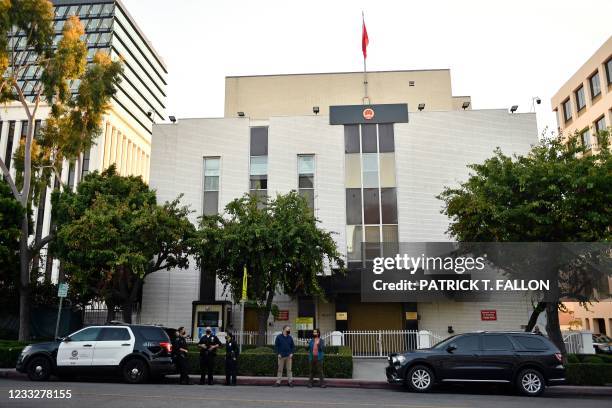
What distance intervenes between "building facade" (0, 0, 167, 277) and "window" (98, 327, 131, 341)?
46.1m

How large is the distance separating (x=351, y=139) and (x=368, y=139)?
0.87 m

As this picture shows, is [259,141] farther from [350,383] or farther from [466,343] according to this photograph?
[466,343]

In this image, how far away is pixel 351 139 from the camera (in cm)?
2569

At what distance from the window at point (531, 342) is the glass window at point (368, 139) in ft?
45.0

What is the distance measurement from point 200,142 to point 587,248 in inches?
→ 729

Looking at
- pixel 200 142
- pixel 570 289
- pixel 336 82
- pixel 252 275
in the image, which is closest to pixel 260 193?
pixel 200 142

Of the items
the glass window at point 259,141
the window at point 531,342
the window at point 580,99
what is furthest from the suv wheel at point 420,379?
the window at point 580,99

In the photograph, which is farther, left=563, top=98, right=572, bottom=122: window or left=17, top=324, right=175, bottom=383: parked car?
left=563, top=98, right=572, bottom=122: window

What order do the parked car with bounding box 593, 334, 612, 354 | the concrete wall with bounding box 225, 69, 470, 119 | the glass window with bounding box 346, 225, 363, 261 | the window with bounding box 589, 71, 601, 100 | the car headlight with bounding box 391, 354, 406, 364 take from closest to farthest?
1. the car headlight with bounding box 391, 354, 406, 364
2. the parked car with bounding box 593, 334, 612, 354
3. the glass window with bounding box 346, 225, 363, 261
4. the concrete wall with bounding box 225, 69, 470, 119
5. the window with bounding box 589, 71, 601, 100

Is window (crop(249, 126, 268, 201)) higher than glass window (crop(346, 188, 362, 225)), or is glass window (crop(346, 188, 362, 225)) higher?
window (crop(249, 126, 268, 201))

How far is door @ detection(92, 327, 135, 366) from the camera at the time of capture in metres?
13.9

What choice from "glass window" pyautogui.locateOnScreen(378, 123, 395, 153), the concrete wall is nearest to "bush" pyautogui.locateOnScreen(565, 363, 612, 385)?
"glass window" pyautogui.locateOnScreen(378, 123, 395, 153)

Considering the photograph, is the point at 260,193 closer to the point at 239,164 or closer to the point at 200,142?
the point at 239,164

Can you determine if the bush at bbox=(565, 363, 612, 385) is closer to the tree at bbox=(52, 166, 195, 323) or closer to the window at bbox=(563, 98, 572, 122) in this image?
the tree at bbox=(52, 166, 195, 323)
